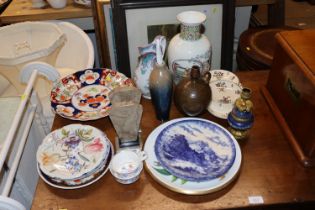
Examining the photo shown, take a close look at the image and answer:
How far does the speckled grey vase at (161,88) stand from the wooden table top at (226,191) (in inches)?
8.3

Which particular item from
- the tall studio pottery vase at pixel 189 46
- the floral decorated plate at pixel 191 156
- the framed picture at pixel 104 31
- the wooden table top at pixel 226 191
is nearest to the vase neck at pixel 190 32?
the tall studio pottery vase at pixel 189 46

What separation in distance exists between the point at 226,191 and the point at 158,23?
2.79ft

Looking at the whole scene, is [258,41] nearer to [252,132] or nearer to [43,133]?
[252,132]

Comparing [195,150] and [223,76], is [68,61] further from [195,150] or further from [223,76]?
[195,150]

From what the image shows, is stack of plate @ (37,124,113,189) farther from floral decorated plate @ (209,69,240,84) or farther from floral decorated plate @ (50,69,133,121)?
floral decorated plate @ (209,69,240,84)

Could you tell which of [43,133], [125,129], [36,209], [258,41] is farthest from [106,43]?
[36,209]

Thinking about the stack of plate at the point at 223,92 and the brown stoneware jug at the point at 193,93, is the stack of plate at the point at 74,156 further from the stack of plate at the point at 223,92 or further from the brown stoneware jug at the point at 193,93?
the stack of plate at the point at 223,92

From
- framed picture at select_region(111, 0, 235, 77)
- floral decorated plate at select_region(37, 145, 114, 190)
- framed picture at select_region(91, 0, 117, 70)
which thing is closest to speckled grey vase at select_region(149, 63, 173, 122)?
floral decorated plate at select_region(37, 145, 114, 190)

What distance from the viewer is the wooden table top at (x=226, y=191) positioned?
0.78 m

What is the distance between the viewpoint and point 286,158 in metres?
0.88

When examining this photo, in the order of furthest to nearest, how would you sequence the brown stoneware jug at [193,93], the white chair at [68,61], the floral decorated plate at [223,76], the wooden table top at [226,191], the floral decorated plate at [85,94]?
the white chair at [68,61], the floral decorated plate at [223,76], the floral decorated plate at [85,94], the brown stoneware jug at [193,93], the wooden table top at [226,191]

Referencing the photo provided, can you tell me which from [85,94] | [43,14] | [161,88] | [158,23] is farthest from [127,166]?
[43,14]

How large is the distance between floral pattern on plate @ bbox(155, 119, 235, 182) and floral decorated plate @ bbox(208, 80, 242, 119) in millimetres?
75

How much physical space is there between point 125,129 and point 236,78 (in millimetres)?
458
